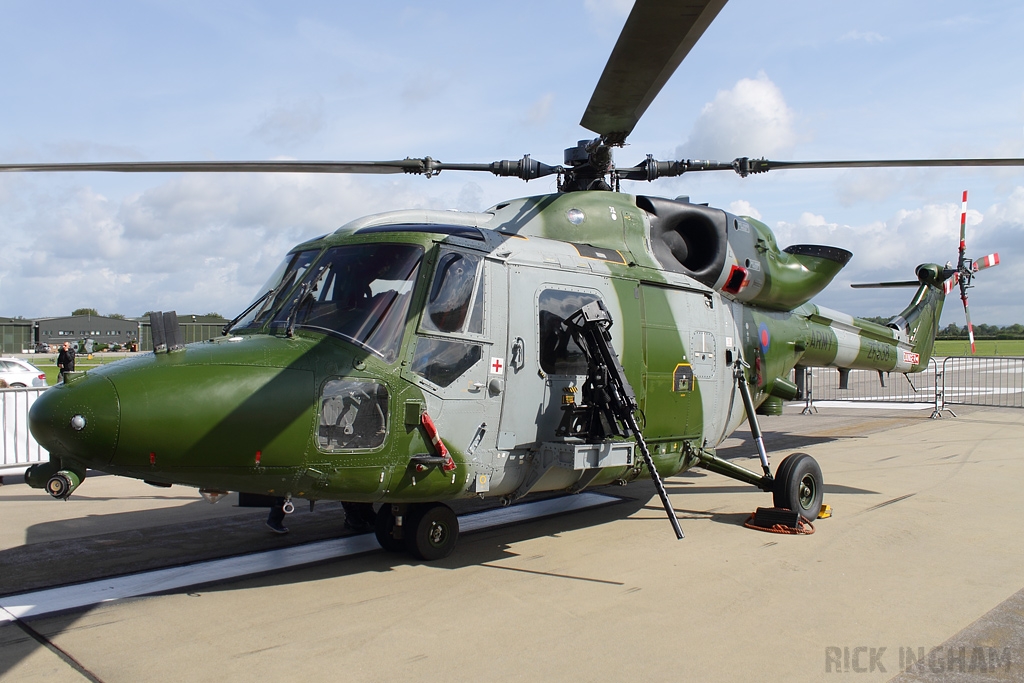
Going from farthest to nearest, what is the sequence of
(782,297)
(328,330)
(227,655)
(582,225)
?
(782,297), (582,225), (328,330), (227,655)

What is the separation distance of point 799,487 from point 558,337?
344cm

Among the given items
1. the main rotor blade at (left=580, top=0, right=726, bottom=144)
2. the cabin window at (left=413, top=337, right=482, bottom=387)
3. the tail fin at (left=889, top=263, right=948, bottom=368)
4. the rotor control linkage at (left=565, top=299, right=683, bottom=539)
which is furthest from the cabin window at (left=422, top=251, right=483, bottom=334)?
the tail fin at (left=889, top=263, right=948, bottom=368)

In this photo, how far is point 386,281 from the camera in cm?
539

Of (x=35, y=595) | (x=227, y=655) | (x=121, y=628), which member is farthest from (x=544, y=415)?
(x=35, y=595)

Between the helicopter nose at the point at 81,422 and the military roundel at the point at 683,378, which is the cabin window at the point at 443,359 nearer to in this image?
the helicopter nose at the point at 81,422

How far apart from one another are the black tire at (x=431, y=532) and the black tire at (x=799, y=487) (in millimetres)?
3623

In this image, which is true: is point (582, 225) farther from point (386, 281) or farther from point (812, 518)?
point (812, 518)

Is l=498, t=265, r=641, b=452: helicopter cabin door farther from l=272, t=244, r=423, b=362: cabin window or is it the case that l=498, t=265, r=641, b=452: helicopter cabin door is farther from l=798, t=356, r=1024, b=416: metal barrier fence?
l=798, t=356, r=1024, b=416: metal barrier fence

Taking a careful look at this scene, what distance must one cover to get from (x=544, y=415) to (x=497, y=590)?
152 cm

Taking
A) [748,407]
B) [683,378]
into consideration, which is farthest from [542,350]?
[748,407]

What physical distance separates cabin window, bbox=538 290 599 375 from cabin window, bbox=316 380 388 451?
167 cm

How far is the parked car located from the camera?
20.8m

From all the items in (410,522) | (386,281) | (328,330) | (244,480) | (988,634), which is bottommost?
(988,634)

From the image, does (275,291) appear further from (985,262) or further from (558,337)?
(985,262)
